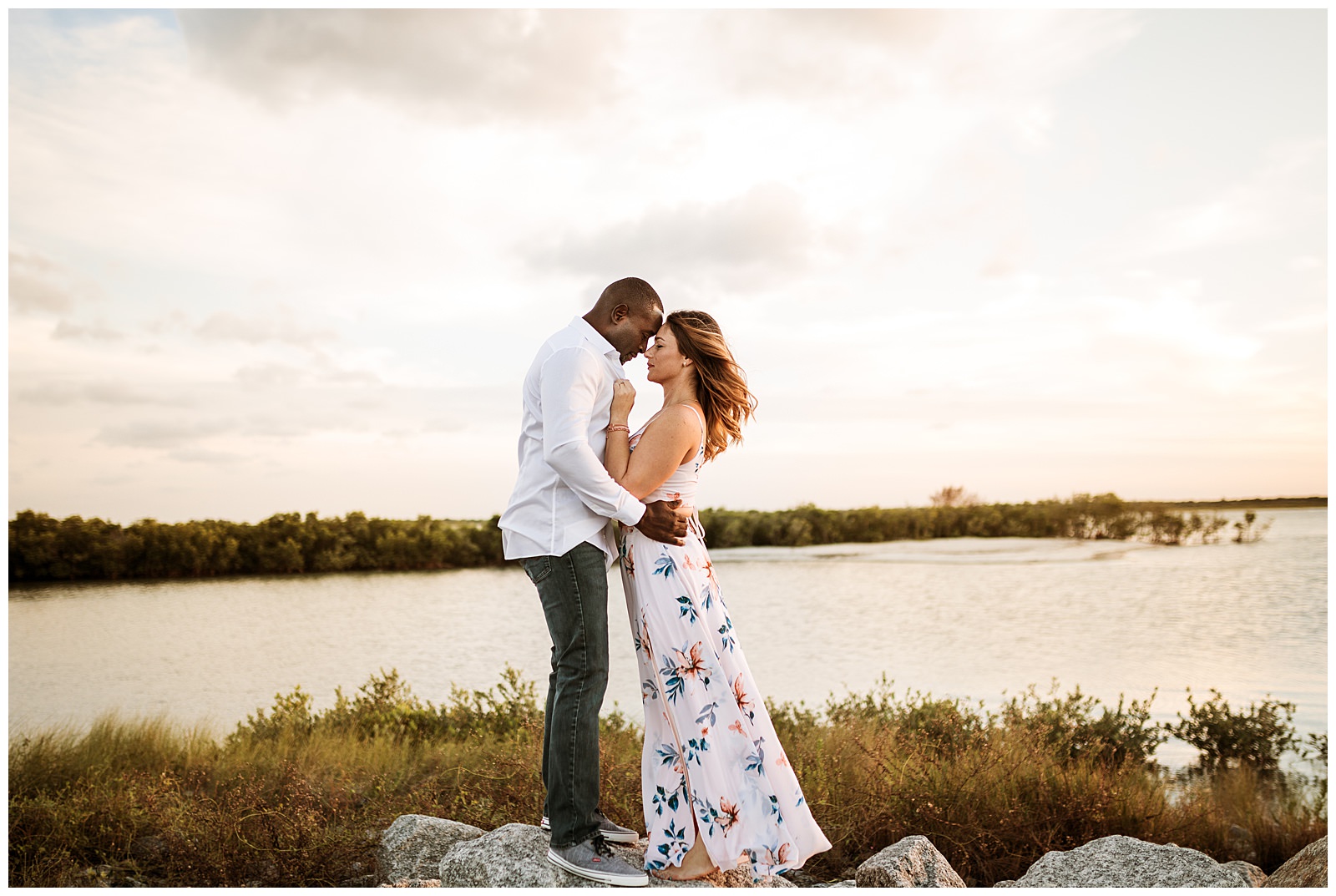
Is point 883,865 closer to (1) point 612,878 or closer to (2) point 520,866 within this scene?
(1) point 612,878

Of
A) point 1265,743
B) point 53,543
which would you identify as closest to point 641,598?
point 1265,743

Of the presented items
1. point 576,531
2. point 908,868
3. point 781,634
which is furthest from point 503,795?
point 781,634

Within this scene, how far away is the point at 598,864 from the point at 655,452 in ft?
4.99

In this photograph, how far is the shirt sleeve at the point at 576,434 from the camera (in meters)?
3.06

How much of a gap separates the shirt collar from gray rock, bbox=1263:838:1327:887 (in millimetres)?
3752

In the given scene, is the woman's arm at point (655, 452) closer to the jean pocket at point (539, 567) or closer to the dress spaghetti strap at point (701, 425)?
the dress spaghetti strap at point (701, 425)

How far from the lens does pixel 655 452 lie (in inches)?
127

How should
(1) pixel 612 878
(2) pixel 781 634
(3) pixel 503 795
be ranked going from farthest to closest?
(2) pixel 781 634 < (3) pixel 503 795 < (1) pixel 612 878

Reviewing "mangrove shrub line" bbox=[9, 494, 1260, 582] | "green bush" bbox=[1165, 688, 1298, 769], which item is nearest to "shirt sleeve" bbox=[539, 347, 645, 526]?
"green bush" bbox=[1165, 688, 1298, 769]

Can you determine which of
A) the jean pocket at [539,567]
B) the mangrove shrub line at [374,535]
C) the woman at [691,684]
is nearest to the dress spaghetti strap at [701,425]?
the woman at [691,684]

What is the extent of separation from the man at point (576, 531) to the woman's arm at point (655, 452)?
79 millimetres

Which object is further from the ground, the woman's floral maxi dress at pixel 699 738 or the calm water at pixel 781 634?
the woman's floral maxi dress at pixel 699 738

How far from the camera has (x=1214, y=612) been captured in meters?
12.6

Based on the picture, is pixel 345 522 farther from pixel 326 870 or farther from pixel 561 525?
pixel 561 525
